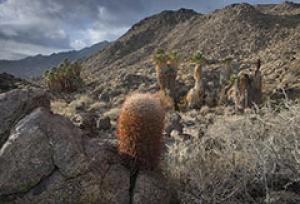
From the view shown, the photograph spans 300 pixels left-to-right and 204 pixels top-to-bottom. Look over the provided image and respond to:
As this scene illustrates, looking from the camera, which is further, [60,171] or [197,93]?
[197,93]

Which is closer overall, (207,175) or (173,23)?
(207,175)

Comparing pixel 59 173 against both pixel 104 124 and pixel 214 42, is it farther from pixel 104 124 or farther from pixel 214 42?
pixel 214 42

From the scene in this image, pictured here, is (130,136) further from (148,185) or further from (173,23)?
(173,23)

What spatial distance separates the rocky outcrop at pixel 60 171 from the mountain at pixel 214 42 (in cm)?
2745

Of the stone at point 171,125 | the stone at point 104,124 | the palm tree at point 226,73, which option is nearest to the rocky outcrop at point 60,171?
the stone at point 171,125

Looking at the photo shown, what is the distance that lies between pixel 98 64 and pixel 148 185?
272 feet

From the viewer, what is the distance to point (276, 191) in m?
7.73

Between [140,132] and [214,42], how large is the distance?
6419 cm

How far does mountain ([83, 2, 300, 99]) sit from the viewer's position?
49.5m

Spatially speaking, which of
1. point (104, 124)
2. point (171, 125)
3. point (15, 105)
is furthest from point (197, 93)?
point (15, 105)

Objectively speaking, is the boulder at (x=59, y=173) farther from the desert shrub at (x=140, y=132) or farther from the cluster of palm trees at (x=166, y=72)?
the cluster of palm trees at (x=166, y=72)

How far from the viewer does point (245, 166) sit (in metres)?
7.80

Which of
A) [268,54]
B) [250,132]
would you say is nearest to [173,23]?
[268,54]

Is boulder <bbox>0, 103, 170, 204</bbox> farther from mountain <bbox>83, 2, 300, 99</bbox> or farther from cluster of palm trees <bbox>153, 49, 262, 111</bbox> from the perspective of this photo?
mountain <bbox>83, 2, 300, 99</bbox>
